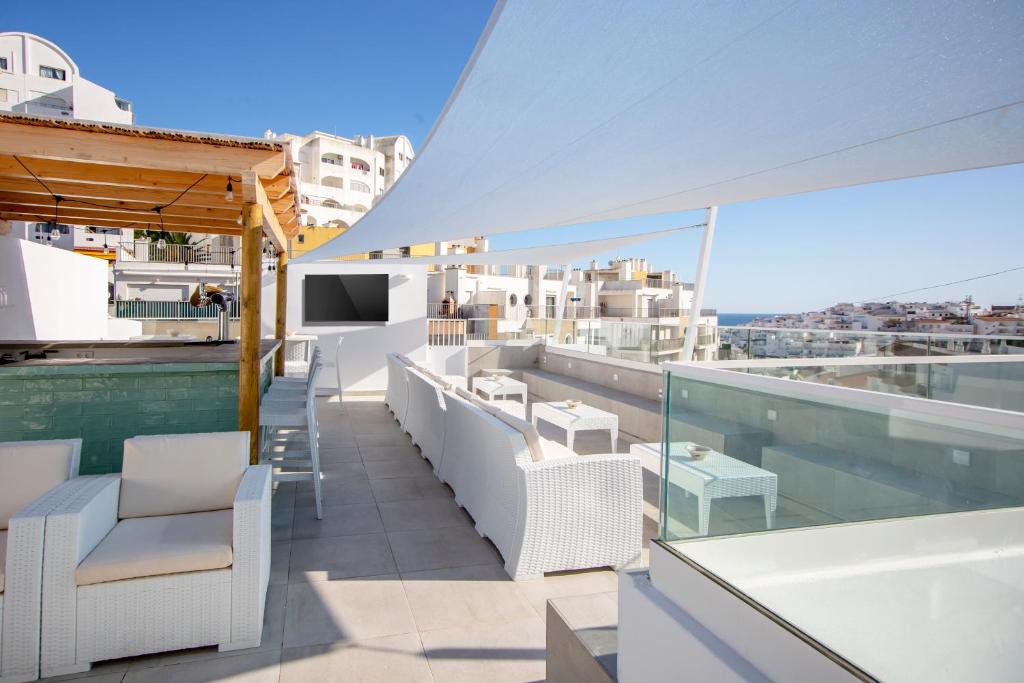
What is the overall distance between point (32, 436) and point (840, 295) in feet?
149

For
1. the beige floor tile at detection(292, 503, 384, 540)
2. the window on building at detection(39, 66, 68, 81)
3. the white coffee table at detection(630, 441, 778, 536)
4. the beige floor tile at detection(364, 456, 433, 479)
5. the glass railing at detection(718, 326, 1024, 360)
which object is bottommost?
the beige floor tile at detection(292, 503, 384, 540)

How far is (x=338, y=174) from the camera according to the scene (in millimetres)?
43094

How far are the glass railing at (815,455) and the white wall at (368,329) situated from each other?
9290mm

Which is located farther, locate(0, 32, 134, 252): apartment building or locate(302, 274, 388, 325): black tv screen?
locate(0, 32, 134, 252): apartment building

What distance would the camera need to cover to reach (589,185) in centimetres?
353

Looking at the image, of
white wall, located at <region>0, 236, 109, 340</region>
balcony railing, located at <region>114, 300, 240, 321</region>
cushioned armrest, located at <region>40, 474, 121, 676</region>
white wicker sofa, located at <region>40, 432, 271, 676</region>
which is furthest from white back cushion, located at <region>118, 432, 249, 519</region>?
balcony railing, located at <region>114, 300, 240, 321</region>

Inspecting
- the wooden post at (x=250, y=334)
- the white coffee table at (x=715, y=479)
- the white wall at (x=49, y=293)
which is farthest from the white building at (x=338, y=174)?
the white coffee table at (x=715, y=479)

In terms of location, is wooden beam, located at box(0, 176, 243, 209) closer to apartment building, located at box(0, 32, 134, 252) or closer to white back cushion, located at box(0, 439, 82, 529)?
white back cushion, located at box(0, 439, 82, 529)

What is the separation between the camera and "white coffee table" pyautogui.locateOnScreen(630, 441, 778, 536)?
1.50 metres

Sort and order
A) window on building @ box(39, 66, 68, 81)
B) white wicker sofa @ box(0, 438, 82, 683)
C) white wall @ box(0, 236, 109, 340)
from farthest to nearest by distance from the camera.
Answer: window on building @ box(39, 66, 68, 81) < white wall @ box(0, 236, 109, 340) < white wicker sofa @ box(0, 438, 82, 683)

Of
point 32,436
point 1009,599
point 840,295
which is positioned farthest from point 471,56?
point 840,295

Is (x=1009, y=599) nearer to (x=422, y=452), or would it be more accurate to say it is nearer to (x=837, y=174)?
(x=837, y=174)

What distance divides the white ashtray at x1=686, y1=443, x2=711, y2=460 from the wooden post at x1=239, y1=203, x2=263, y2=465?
339 centimetres

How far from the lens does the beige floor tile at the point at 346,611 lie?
2.72 metres
